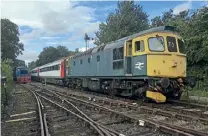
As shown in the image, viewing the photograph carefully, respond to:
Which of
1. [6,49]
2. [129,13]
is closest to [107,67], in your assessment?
[129,13]

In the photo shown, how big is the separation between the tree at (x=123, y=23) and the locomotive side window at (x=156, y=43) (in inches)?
1331

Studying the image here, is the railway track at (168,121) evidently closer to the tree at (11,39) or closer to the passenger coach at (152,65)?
the passenger coach at (152,65)

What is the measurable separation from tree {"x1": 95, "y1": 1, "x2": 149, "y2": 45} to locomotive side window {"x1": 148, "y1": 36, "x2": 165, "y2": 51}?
3380 cm

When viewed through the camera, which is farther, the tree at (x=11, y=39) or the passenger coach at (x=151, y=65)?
the tree at (x=11, y=39)

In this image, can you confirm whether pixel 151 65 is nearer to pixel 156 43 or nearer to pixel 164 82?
pixel 164 82

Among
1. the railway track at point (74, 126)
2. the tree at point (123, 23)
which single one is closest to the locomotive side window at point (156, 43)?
the railway track at point (74, 126)

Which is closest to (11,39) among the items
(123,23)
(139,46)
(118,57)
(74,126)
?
(123,23)

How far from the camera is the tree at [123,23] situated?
50.2 m

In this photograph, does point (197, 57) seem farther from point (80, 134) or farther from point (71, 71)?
point (80, 134)

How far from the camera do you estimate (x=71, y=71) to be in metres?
29.7

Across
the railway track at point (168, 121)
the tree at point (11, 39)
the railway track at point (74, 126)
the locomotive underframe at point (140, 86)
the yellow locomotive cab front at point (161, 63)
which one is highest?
the tree at point (11, 39)

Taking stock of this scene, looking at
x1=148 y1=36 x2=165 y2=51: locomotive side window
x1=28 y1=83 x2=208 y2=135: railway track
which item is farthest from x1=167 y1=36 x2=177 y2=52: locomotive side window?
x1=28 y1=83 x2=208 y2=135: railway track

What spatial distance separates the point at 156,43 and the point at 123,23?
3753 cm

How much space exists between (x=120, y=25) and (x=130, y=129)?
43.2m
